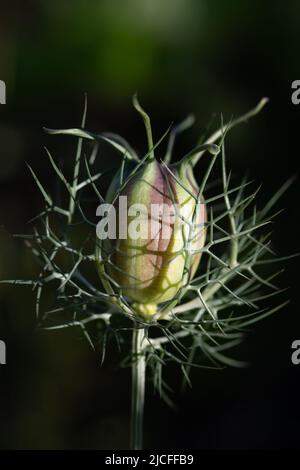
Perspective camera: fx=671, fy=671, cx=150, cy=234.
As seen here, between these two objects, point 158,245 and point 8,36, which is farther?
point 8,36

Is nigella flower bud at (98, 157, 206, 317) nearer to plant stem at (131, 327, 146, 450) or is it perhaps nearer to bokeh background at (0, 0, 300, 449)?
plant stem at (131, 327, 146, 450)

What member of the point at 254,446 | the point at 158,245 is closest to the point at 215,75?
the point at 254,446

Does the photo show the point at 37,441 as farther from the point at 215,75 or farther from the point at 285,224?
the point at 215,75

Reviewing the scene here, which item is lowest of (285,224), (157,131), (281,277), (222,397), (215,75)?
(222,397)
